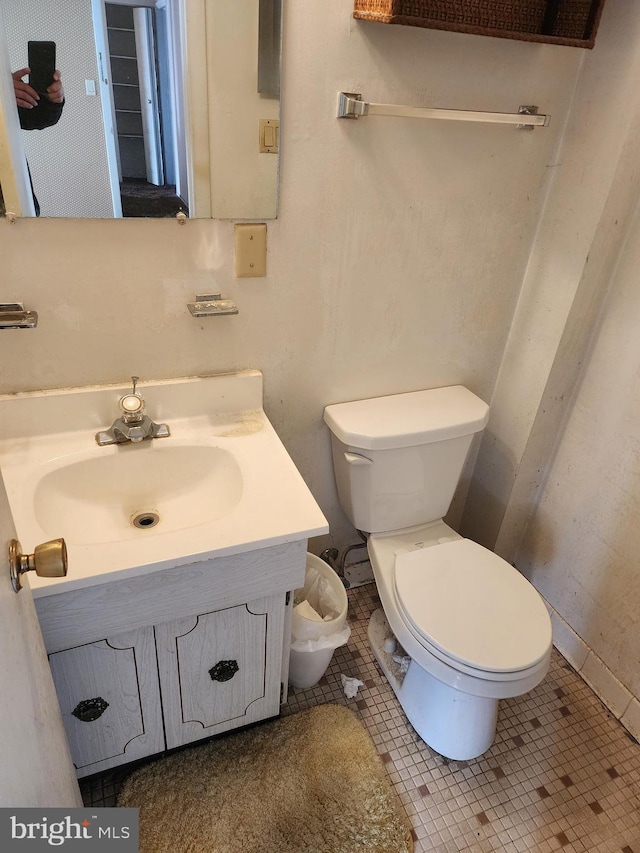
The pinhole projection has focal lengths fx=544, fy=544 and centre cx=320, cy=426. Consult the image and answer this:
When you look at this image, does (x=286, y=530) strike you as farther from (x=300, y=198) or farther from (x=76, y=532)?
(x=300, y=198)

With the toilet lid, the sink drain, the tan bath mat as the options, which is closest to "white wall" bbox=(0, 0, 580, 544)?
the sink drain

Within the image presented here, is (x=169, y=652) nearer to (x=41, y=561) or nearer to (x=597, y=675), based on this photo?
(x=41, y=561)

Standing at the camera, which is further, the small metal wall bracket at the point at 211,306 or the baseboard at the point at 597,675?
the baseboard at the point at 597,675

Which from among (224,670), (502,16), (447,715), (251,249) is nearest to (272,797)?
(224,670)

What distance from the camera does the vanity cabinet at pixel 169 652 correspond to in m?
0.98

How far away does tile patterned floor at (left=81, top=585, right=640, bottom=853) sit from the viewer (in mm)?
1302

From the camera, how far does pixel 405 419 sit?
4.79ft

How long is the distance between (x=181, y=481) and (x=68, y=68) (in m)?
0.81

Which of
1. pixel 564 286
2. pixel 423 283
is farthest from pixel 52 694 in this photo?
pixel 564 286

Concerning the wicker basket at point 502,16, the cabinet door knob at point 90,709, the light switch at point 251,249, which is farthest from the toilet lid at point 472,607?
the wicker basket at point 502,16

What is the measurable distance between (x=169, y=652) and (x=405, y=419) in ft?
2.63

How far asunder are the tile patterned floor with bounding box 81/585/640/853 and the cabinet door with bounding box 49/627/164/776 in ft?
0.52

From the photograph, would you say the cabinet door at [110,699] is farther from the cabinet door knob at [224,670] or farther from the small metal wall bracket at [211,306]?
the small metal wall bracket at [211,306]

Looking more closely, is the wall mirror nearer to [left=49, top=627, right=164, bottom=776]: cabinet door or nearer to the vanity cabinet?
the vanity cabinet
